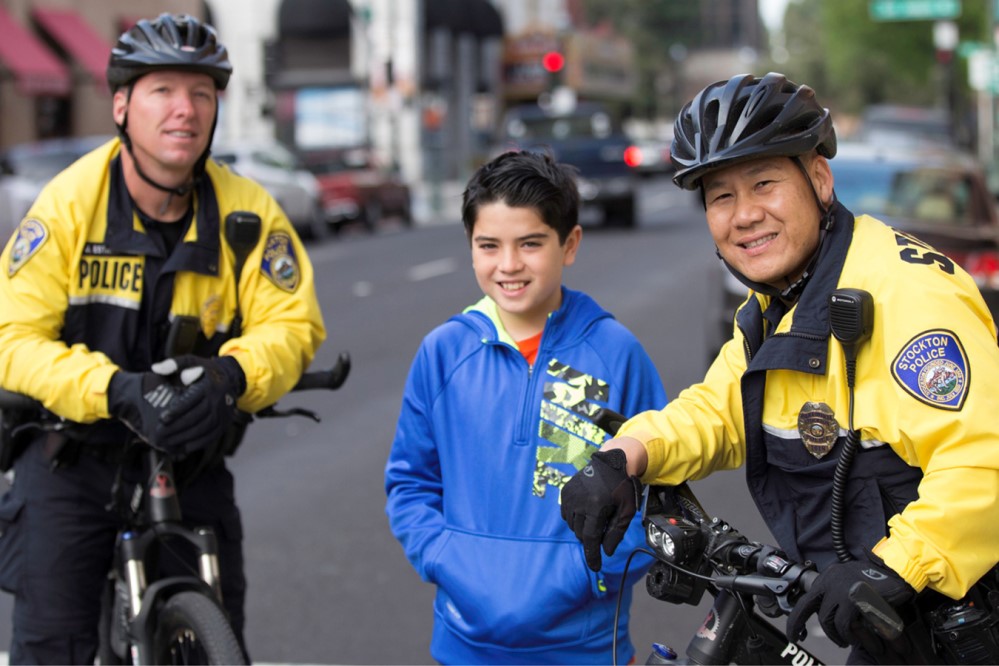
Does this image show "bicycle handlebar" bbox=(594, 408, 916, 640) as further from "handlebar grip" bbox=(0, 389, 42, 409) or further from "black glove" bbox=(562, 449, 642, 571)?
"handlebar grip" bbox=(0, 389, 42, 409)

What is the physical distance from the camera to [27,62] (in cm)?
2958

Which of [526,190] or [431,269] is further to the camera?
[431,269]

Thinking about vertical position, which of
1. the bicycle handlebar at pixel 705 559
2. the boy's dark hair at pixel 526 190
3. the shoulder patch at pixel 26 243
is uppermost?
the boy's dark hair at pixel 526 190

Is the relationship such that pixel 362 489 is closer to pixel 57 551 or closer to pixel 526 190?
pixel 57 551

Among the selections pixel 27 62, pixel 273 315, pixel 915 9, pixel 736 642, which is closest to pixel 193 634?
pixel 273 315

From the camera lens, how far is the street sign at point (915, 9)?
1518 inches

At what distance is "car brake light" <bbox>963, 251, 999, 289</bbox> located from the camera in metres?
8.83

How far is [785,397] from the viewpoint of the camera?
8.54 feet

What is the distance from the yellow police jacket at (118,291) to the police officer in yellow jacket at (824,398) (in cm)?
138

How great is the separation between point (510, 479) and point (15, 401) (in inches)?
53.4

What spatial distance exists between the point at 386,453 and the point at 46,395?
16.1ft

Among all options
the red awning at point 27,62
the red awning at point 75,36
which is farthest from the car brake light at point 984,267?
the red awning at point 75,36

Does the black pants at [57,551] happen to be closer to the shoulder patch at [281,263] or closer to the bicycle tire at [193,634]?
the bicycle tire at [193,634]

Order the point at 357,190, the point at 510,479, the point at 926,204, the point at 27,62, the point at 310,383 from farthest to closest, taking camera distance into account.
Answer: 1. the point at 27,62
2. the point at 357,190
3. the point at 926,204
4. the point at 310,383
5. the point at 510,479
